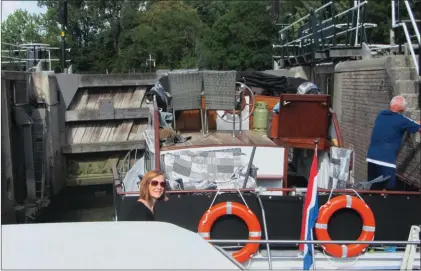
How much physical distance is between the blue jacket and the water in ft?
28.1

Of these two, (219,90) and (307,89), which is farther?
(307,89)

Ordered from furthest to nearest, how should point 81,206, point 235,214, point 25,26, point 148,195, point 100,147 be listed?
point 25,26 → point 100,147 → point 81,206 → point 235,214 → point 148,195

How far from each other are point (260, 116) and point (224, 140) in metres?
1.06

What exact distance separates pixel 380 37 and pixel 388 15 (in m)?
3.99

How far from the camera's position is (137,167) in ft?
27.4

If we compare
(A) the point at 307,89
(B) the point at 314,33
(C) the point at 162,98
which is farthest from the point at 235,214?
(B) the point at 314,33

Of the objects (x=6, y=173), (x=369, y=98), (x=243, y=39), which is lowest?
(x=6, y=173)

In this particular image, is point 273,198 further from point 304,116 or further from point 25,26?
point 25,26

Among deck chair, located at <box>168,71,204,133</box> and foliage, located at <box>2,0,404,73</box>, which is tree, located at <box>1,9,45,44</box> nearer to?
foliage, located at <box>2,0,404,73</box>

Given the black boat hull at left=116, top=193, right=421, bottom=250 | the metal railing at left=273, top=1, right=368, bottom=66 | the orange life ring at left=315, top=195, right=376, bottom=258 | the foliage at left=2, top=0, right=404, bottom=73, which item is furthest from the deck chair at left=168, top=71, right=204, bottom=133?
the foliage at left=2, top=0, right=404, bottom=73

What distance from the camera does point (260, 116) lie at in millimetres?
7559

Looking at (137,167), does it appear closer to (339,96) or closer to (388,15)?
(339,96)

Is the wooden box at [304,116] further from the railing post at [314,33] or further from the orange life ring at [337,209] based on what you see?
the railing post at [314,33]

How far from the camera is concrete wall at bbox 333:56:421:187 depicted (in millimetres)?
6684
